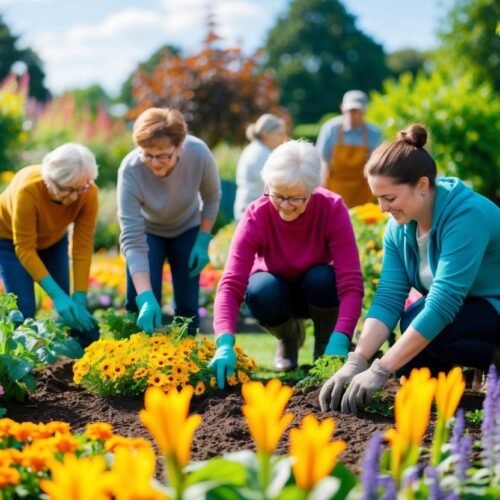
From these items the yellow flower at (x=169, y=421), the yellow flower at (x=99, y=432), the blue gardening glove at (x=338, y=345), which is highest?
the yellow flower at (x=169, y=421)

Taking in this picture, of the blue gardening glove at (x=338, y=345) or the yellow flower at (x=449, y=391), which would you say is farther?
the blue gardening glove at (x=338, y=345)

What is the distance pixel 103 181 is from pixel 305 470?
11.7 metres

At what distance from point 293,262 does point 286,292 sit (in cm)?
16

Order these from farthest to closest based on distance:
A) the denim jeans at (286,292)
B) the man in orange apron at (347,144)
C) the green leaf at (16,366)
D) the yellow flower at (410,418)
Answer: the man in orange apron at (347,144) → the denim jeans at (286,292) → the green leaf at (16,366) → the yellow flower at (410,418)

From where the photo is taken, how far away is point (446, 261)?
3166 mm

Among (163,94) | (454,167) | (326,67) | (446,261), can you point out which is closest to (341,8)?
(326,67)

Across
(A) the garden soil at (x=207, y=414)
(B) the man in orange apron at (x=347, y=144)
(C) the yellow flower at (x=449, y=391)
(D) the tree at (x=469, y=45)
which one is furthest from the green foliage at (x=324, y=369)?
(D) the tree at (x=469, y=45)

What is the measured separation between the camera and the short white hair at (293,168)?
11.5ft

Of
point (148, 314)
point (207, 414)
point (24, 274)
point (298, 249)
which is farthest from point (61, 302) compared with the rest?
point (207, 414)

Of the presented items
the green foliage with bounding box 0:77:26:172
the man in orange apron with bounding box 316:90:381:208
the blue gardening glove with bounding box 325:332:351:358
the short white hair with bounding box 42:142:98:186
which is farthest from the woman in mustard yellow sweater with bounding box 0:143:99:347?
the green foliage with bounding box 0:77:26:172

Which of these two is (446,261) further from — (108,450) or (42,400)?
(42,400)

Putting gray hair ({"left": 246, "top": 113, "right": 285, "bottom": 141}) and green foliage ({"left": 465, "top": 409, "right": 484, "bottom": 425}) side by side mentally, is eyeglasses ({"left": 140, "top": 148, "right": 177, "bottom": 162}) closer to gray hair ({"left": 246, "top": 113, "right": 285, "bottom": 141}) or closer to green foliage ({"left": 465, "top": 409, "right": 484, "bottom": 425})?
green foliage ({"left": 465, "top": 409, "right": 484, "bottom": 425})

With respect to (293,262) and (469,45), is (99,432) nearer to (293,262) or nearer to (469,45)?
(293,262)

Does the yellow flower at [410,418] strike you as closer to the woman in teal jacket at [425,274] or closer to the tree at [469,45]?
the woman in teal jacket at [425,274]
